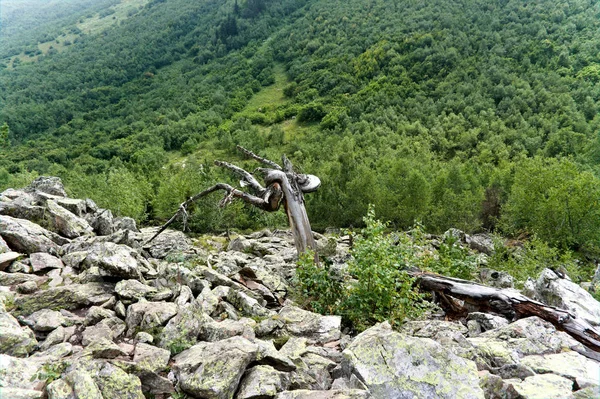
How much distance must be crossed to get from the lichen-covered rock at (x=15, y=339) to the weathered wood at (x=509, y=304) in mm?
10097

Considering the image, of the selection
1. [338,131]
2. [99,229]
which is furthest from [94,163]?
[99,229]

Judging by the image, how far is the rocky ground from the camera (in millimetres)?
5441

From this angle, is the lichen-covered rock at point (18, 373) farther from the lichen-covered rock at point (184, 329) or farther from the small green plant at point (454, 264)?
the small green plant at point (454, 264)

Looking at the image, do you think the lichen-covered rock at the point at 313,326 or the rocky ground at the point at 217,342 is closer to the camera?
the rocky ground at the point at 217,342

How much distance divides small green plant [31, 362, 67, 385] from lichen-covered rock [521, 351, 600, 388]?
7.63 meters

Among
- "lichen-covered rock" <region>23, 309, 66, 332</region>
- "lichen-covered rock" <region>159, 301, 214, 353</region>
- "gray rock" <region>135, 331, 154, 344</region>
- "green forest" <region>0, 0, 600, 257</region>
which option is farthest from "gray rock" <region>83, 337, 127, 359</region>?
"green forest" <region>0, 0, 600, 257</region>

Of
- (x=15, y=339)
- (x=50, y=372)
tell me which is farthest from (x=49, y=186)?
(x=50, y=372)

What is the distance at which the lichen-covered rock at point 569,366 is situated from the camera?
19.0ft

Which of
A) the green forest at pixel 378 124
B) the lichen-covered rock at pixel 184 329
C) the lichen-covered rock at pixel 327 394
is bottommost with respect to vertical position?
the green forest at pixel 378 124

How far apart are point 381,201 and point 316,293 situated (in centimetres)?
3717

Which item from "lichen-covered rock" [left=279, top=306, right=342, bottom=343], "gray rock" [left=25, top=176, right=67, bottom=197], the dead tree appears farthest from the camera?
"gray rock" [left=25, top=176, right=67, bottom=197]

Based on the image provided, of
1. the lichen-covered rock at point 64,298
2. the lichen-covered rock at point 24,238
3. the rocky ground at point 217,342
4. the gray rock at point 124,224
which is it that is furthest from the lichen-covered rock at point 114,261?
the gray rock at point 124,224

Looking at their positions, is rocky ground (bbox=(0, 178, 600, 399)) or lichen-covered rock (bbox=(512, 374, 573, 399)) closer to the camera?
lichen-covered rock (bbox=(512, 374, 573, 399))

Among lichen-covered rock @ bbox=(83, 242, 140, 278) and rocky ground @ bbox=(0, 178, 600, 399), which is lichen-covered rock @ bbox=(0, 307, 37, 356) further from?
lichen-covered rock @ bbox=(83, 242, 140, 278)
